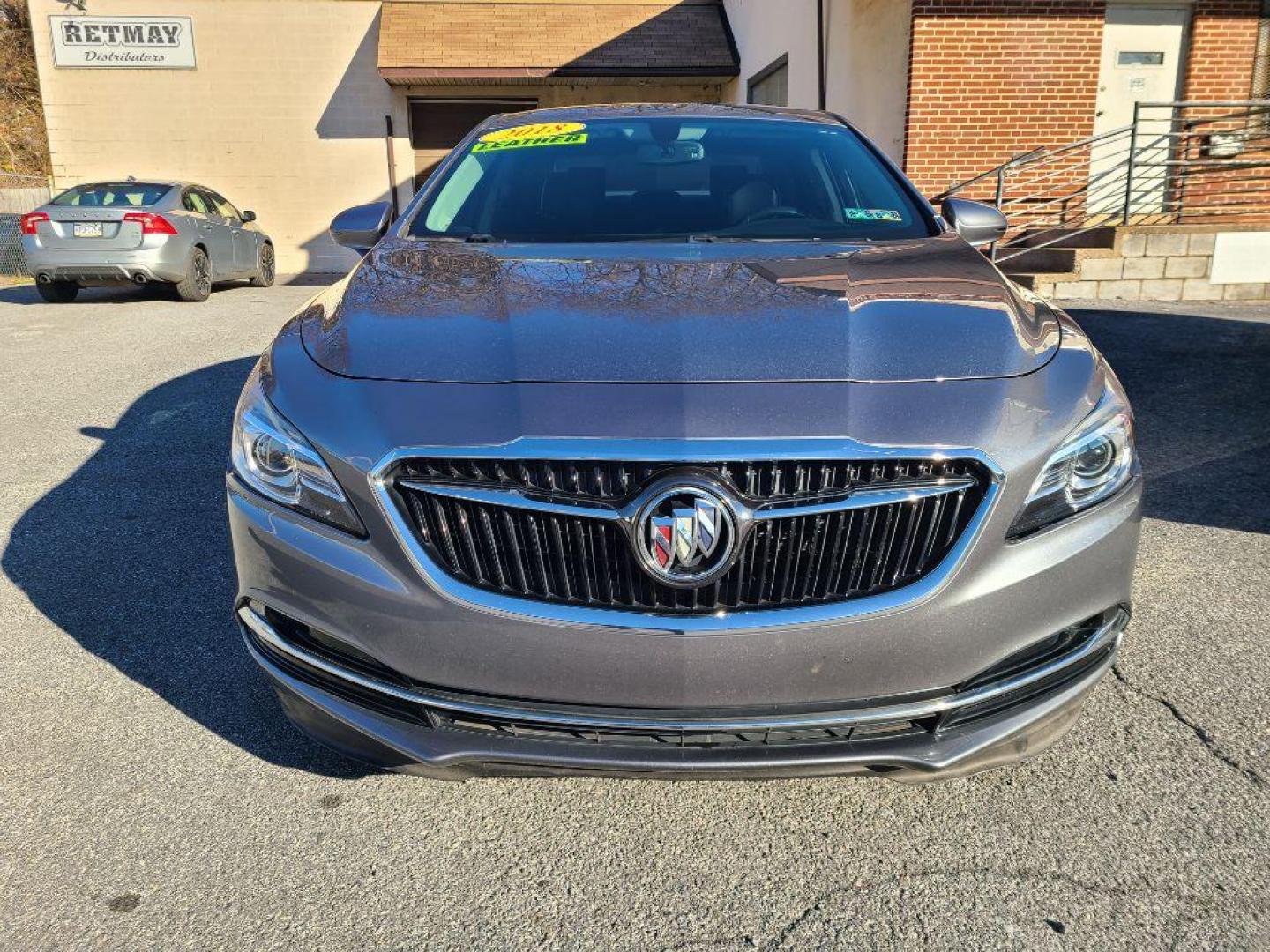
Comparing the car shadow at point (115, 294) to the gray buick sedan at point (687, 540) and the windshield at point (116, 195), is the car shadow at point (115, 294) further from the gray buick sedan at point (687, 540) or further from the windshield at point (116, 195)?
the gray buick sedan at point (687, 540)

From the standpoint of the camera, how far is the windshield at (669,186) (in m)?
3.04

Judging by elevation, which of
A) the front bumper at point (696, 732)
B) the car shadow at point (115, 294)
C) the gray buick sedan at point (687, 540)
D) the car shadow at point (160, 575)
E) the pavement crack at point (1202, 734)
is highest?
the gray buick sedan at point (687, 540)

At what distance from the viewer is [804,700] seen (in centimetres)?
178

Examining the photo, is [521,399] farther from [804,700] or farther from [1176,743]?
[1176,743]

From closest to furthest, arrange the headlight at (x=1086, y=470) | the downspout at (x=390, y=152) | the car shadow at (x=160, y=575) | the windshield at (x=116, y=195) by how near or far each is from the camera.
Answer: the headlight at (x=1086, y=470) < the car shadow at (x=160, y=575) < the windshield at (x=116, y=195) < the downspout at (x=390, y=152)

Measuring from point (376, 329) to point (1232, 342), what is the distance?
7.42 m

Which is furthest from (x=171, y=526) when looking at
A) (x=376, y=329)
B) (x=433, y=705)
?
(x=433, y=705)

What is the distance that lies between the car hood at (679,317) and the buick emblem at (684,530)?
0.27 meters

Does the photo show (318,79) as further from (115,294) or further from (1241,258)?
(1241,258)

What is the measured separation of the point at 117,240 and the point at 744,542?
11196 mm

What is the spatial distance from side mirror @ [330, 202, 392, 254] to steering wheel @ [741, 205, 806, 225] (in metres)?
1.19

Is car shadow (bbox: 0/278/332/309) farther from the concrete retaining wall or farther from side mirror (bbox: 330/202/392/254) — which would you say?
side mirror (bbox: 330/202/392/254)

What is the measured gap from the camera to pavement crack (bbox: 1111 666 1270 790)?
90.2 inches

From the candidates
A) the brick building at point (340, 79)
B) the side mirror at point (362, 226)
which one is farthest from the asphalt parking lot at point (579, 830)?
the brick building at point (340, 79)
